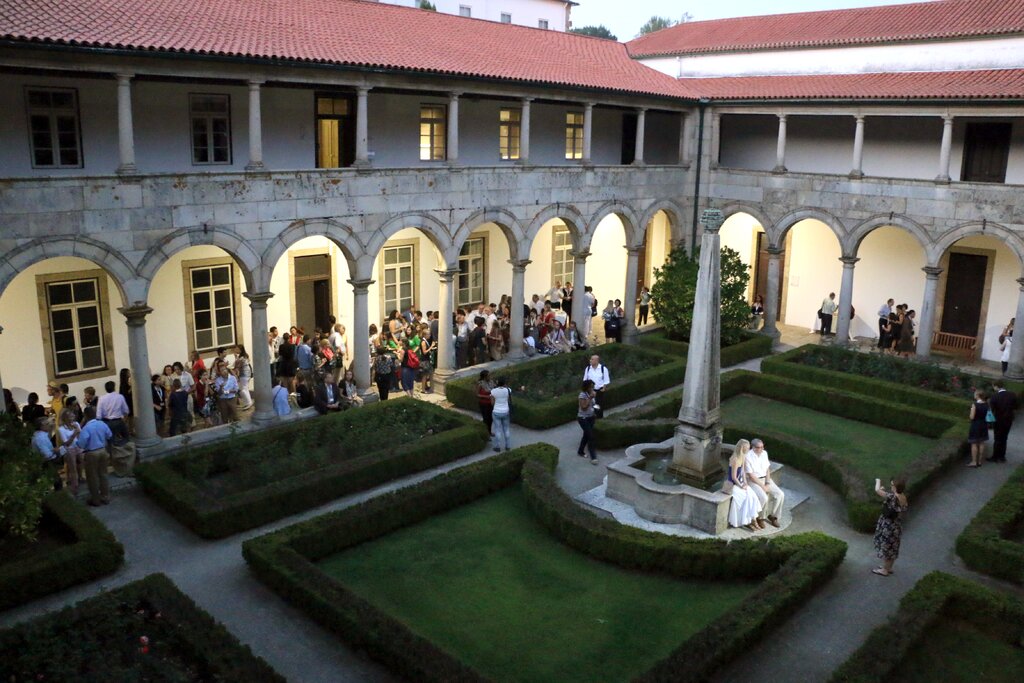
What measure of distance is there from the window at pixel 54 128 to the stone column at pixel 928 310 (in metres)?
20.3

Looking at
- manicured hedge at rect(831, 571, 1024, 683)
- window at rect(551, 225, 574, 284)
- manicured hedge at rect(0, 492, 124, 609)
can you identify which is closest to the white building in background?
window at rect(551, 225, 574, 284)

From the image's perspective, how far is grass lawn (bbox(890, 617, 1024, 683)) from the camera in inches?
392

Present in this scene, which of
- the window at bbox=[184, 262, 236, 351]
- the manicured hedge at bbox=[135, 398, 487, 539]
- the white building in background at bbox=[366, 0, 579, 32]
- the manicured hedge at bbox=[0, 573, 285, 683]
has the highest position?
the white building in background at bbox=[366, 0, 579, 32]

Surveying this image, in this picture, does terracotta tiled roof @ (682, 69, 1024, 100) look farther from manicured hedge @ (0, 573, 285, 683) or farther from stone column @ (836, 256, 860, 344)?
manicured hedge @ (0, 573, 285, 683)

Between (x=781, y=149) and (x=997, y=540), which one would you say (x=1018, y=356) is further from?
(x=997, y=540)

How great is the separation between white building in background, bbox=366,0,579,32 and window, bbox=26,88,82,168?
23176 millimetres

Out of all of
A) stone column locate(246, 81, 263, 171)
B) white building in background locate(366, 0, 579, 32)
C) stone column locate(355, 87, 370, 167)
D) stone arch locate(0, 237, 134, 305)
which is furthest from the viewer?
white building in background locate(366, 0, 579, 32)

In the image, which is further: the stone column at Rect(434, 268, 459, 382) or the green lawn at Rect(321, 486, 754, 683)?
the stone column at Rect(434, 268, 459, 382)

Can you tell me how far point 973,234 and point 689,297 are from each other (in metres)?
7.24

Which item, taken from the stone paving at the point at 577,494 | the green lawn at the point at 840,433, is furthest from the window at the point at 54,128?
the green lawn at the point at 840,433

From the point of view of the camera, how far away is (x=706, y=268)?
1328cm

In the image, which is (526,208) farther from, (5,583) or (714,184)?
(5,583)

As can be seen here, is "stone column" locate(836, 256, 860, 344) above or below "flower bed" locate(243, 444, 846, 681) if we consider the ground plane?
above

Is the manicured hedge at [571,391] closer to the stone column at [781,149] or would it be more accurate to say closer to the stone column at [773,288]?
the stone column at [773,288]
